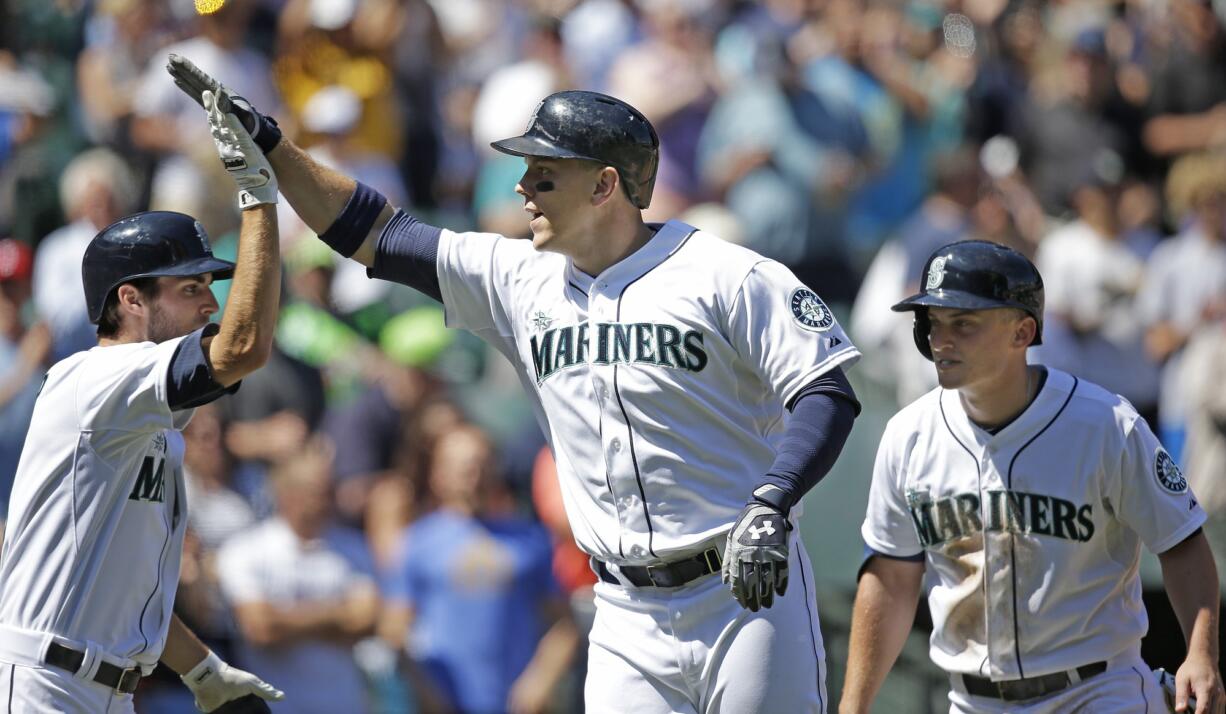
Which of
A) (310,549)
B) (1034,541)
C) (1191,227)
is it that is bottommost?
(310,549)

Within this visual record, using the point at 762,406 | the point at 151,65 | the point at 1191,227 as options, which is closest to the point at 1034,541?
the point at 762,406

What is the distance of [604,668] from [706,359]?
793 millimetres

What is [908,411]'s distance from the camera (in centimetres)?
462

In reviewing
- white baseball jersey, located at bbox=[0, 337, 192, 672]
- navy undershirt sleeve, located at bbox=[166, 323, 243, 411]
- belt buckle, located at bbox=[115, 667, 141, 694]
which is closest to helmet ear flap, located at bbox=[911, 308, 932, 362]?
navy undershirt sleeve, located at bbox=[166, 323, 243, 411]

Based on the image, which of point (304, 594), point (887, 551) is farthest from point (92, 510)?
point (304, 594)

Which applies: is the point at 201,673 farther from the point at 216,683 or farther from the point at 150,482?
the point at 150,482

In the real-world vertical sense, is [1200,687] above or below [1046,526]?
below

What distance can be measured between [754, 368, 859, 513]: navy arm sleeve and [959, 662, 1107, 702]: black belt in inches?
41.2

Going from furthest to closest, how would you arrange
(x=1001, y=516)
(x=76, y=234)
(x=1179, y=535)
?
(x=76, y=234)
(x=1001, y=516)
(x=1179, y=535)

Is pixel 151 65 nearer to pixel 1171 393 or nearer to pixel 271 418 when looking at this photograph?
pixel 271 418

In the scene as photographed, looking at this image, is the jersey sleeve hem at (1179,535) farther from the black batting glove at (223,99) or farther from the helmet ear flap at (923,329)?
the black batting glove at (223,99)

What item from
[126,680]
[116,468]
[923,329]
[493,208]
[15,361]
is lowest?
[15,361]

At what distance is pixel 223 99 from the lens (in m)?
3.86

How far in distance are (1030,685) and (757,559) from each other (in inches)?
49.4
